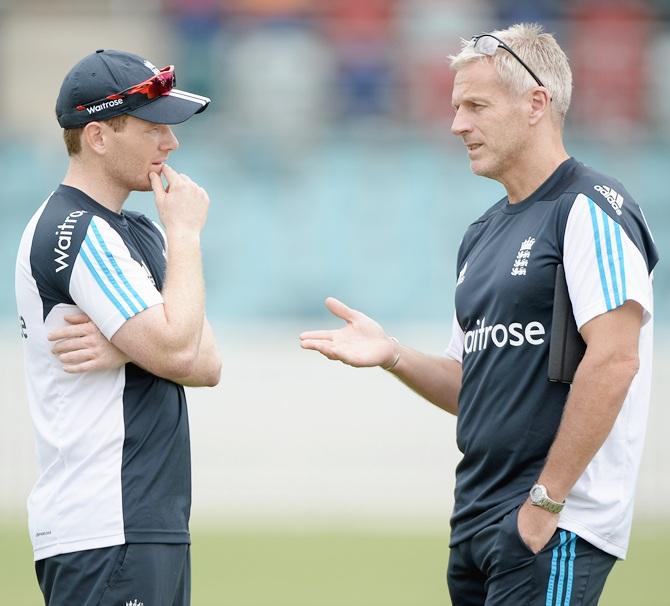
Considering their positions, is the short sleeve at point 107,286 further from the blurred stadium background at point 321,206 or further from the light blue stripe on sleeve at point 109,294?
the blurred stadium background at point 321,206

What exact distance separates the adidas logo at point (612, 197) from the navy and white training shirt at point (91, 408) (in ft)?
4.41

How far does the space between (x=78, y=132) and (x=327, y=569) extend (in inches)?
206

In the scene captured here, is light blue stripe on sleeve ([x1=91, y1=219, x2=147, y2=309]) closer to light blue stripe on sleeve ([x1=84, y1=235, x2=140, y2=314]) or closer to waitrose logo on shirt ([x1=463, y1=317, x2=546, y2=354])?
light blue stripe on sleeve ([x1=84, y1=235, x2=140, y2=314])

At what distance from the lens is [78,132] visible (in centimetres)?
393

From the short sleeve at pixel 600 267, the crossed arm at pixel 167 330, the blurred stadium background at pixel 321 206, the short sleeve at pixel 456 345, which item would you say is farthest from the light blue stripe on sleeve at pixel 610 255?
the blurred stadium background at pixel 321 206

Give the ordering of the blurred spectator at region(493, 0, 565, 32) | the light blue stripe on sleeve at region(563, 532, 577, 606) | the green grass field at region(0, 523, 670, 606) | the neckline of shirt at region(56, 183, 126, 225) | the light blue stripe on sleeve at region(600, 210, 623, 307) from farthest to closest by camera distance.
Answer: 1. the blurred spectator at region(493, 0, 565, 32)
2. the green grass field at region(0, 523, 670, 606)
3. the neckline of shirt at region(56, 183, 126, 225)
4. the light blue stripe on sleeve at region(563, 532, 577, 606)
5. the light blue stripe on sleeve at region(600, 210, 623, 307)

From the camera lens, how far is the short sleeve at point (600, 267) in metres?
3.57

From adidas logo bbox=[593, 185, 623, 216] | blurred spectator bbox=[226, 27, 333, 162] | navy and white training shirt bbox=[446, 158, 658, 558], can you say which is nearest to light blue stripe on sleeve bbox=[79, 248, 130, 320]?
navy and white training shirt bbox=[446, 158, 658, 558]

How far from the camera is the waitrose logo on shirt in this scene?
3.76 metres

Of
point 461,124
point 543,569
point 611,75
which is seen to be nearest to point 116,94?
point 461,124

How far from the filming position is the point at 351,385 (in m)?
10.3

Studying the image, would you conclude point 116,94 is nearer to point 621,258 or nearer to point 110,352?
point 110,352

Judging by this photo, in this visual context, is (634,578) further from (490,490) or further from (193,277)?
(193,277)

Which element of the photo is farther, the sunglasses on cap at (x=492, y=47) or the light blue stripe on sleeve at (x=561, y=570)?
the sunglasses on cap at (x=492, y=47)
